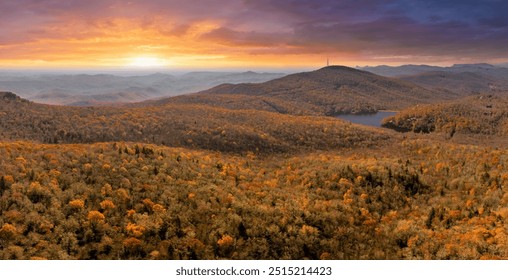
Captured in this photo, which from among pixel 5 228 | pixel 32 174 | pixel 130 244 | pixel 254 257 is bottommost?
pixel 254 257

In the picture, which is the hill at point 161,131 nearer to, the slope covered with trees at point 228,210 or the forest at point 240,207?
the forest at point 240,207

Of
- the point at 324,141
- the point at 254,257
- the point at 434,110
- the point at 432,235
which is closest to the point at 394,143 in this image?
the point at 324,141

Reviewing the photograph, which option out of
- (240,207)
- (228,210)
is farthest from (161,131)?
(228,210)

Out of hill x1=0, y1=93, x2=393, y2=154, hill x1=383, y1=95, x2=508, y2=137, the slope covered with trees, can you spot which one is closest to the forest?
the slope covered with trees

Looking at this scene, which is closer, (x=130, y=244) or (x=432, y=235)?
(x=130, y=244)

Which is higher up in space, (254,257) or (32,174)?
(32,174)

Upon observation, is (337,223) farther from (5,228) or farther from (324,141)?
(324,141)

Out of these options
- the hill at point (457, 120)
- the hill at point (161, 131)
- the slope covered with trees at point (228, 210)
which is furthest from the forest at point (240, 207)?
the hill at point (457, 120)
